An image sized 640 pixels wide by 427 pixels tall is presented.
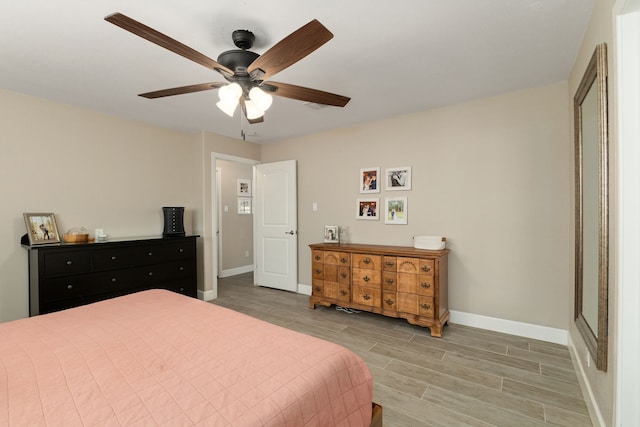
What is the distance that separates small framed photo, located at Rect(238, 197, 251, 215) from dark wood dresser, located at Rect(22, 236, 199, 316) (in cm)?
217

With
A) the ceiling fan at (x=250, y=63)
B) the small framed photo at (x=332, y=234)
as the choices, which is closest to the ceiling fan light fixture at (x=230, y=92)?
the ceiling fan at (x=250, y=63)

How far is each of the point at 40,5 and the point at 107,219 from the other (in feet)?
8.06

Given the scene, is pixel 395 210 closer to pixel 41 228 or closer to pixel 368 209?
pixel 368 209

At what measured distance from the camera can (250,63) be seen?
69.7 inches

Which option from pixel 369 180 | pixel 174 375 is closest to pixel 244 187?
pixel 369 180

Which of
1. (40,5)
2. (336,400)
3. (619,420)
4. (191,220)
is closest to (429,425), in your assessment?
(619,420)

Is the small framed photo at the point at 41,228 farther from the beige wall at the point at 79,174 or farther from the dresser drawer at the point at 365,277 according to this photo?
the dresser drawer at the point at 365,277

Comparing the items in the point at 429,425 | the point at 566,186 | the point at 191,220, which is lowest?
the point at 429,425

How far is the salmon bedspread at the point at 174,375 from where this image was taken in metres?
0.90

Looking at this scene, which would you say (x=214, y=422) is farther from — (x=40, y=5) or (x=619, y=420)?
(x=40, y=5)

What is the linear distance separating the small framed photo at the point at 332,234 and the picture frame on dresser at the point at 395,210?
0.71m

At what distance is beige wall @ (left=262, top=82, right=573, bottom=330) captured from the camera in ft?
9.22

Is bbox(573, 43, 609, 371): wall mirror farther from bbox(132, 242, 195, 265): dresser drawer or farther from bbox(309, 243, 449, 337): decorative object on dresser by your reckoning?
bbox(132, 242, 195, 265): dresser drawer

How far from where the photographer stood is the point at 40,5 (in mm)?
1691
